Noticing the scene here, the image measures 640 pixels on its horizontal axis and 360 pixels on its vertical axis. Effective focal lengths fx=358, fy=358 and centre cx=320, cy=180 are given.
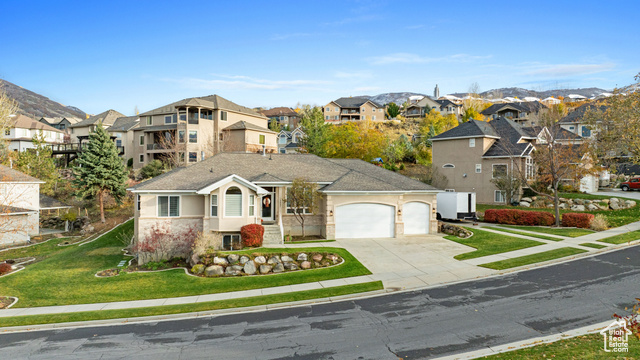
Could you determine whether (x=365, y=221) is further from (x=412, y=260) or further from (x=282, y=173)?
(x=282, y=173)

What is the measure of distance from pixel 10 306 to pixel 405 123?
290 ft

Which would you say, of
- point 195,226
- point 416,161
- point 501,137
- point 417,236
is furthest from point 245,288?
point 416,161

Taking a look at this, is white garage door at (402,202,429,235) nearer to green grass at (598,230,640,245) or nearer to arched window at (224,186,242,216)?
green grass at (598,230,640,245)

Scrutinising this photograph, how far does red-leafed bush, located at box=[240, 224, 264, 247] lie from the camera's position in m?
22.2

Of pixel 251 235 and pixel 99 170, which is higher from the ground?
pixel 99 170

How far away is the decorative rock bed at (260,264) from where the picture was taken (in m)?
19.2

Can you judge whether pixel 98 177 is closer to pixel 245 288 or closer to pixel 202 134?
pixel 202 134

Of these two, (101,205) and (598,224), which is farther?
(101,205)

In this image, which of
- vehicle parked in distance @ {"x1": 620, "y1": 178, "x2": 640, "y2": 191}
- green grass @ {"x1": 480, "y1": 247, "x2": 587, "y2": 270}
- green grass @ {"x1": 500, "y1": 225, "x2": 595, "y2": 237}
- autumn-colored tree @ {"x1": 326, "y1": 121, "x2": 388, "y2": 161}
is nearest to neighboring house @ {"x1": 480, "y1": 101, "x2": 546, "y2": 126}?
vehicle parked in distance @ {"x1": 620, "y1": 178, "x2": 640, "y2": 191}

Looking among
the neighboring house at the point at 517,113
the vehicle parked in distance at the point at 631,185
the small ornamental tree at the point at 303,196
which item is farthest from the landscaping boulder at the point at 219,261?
the neighboring house at the point at 517,113

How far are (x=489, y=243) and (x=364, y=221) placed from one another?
27.1 feet

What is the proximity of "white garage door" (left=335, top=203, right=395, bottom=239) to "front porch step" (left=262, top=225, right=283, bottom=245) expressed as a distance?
4.42 meters

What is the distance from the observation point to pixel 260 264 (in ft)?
64.1

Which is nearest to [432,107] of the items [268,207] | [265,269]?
[268,207]
